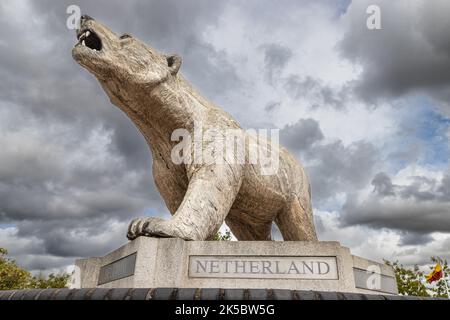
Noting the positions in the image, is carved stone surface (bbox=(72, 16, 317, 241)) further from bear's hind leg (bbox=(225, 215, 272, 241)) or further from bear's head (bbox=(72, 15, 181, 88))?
bear's hind leg (bbox=(225, 215, 272, 241))

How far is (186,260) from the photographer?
172 inches

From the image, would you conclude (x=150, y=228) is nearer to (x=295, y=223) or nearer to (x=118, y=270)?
(x=118, y=270)

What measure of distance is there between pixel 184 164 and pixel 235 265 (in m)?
1.88

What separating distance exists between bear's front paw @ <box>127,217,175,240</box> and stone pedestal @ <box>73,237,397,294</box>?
8 cm

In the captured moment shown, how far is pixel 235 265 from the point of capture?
4.38 m

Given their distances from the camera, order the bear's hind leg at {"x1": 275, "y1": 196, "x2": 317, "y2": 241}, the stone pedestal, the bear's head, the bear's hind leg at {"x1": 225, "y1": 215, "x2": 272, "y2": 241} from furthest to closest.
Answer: the bear's hind leg at {"x1": 225, "y1": 215, "x2": 272, "y2": 241} < the bear's hind leg at {"x1": 275, "y1": 196, "x2": 317, "y2": 241} < the bear's head < the stone pedestal

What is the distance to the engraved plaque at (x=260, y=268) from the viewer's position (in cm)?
436

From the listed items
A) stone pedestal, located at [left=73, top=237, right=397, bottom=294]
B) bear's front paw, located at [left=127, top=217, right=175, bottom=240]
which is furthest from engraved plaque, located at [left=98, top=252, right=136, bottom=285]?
bear's front paw, located at [left=127, top=217, right=175, bottom=240]

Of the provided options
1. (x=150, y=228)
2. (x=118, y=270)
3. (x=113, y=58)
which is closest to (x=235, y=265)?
(x=150, y=228)

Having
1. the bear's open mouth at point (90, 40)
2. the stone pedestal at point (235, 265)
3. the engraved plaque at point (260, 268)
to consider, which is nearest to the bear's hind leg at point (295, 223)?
the stone pedestal at point (235, 265)

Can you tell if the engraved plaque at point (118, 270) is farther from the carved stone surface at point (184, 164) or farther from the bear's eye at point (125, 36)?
the bear's eye at point (125, 36)

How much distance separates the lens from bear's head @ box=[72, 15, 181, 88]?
5566mm
